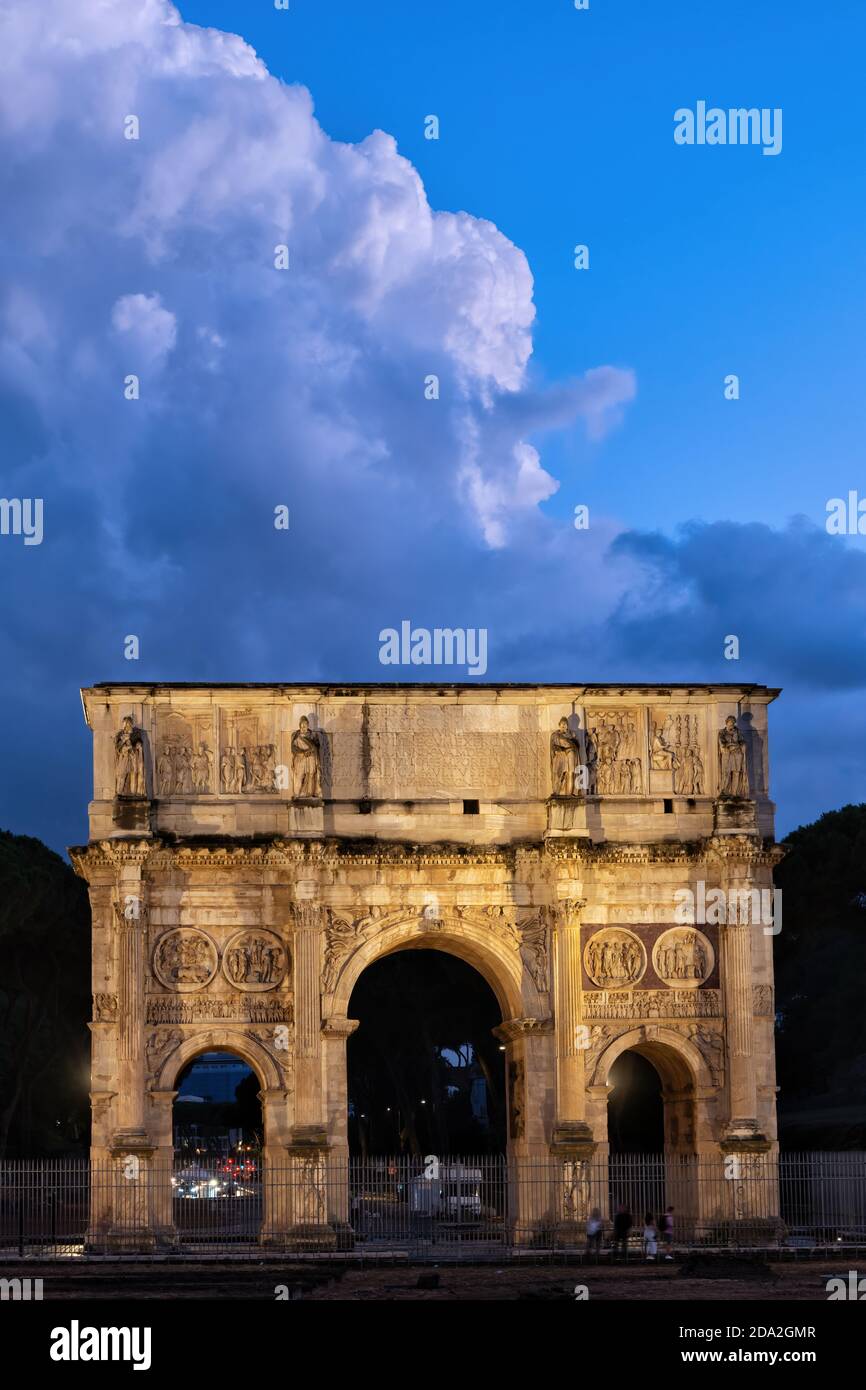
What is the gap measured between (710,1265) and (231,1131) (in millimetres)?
69436

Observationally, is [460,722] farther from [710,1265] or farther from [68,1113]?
[68,1113]

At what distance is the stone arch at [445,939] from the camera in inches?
1410

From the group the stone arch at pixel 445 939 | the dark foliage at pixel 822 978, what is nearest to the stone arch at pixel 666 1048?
the stone arch at pixel 445 939

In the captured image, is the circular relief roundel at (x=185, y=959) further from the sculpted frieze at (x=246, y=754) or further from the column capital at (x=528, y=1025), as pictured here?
the column capital at (x=528, y=1025)

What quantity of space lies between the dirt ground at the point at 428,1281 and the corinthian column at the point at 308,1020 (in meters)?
3.66

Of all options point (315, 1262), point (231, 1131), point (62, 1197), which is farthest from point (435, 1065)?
point (231, 1131)

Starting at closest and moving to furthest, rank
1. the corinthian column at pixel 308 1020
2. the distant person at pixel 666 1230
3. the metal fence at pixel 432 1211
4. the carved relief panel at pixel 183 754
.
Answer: the metal fence at pixel 432 1211 → the distant person at pixel 666 1230 → the corinthian column at pixel 308 1020 → the carved relief panel at pixel 183 754

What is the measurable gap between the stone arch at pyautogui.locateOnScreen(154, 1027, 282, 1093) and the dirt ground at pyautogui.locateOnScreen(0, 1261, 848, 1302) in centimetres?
431

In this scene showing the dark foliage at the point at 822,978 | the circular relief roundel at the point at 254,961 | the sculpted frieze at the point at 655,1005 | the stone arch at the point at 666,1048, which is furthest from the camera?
the dark foliage at the point at 822,978

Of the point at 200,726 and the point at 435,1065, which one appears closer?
the point at 200,726

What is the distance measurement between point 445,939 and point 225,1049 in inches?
180

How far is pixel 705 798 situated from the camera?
122 feet

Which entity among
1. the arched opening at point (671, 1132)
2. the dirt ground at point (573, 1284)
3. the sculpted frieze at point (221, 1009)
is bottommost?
the dirt ground at point (573, 1284)

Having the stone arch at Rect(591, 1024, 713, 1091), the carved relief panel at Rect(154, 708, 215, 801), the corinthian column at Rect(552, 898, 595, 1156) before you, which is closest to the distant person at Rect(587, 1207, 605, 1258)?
the corinthian column at Rect(552, 898, 595, 1156)
